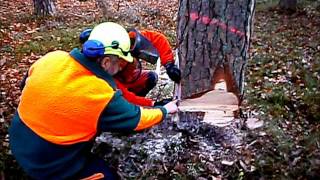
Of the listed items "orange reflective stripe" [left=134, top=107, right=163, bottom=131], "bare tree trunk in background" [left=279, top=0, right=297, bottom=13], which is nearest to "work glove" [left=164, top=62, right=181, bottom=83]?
"orange reflective stripe" [left=134, top=107, right=163, bottom=131]

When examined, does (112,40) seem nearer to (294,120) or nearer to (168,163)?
(168,163)

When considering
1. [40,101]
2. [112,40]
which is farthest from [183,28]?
[40,101]

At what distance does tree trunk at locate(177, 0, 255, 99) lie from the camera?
352 cm

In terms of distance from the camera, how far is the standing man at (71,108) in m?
3.00

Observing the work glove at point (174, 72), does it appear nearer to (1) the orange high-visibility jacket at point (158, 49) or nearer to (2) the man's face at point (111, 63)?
(1) the orange high-visibility jacket at point (158, 49)

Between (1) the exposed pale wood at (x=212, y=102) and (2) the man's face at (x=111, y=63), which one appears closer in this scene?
(2) the man's face at (x=111, y=63)

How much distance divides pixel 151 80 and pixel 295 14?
37.7 feet

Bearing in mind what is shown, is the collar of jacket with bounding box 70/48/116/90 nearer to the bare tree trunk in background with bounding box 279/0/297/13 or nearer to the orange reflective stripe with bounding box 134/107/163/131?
the orange reflective stripe with bounding box 134/107/163/131

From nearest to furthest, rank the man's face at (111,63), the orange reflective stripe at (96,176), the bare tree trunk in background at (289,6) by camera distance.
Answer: the man's face at (111,63) → the orange reflective stripe at (96,176) → the bare tree trunk in background at (289,6)

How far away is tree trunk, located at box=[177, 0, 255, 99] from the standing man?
67cm

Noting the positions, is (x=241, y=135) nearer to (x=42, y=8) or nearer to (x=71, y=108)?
(x=71, y=108)

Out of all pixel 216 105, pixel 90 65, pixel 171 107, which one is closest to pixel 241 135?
pixel 216 105

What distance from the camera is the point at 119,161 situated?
12.7 feet

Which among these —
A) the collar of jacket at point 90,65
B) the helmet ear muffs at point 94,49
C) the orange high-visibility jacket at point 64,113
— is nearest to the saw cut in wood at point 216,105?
the orange high-visibility jacket at point 64,113
